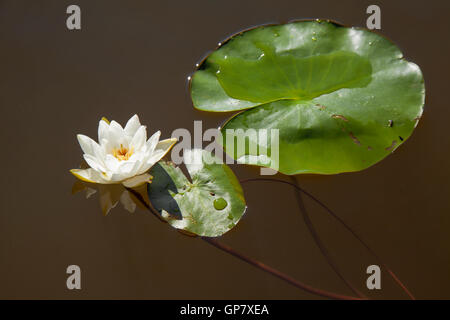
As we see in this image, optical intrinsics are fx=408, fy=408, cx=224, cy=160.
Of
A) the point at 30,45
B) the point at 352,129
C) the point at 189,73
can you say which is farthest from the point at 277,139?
the point at 30,45

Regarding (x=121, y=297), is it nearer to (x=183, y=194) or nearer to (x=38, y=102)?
(x=183, y=194)

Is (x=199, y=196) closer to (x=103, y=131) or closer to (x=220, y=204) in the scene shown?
(x=220, y=204)

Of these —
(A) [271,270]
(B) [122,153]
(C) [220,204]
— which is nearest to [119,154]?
(B) [122,153]

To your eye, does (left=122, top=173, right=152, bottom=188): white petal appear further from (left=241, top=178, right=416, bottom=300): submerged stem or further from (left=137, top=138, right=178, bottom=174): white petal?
(left=241, top=178, right=416, bottom=300): submerged stem

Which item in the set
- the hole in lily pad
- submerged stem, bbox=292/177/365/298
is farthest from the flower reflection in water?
submerged stem, bbox=292/177/365/298

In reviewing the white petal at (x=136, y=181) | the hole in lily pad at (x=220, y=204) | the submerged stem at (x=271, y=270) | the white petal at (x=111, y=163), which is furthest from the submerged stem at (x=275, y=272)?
the white petal at (x=111, y=163)

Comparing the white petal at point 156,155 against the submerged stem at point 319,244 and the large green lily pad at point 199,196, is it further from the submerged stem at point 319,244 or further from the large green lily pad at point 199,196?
the submerged stem at point 319,244
